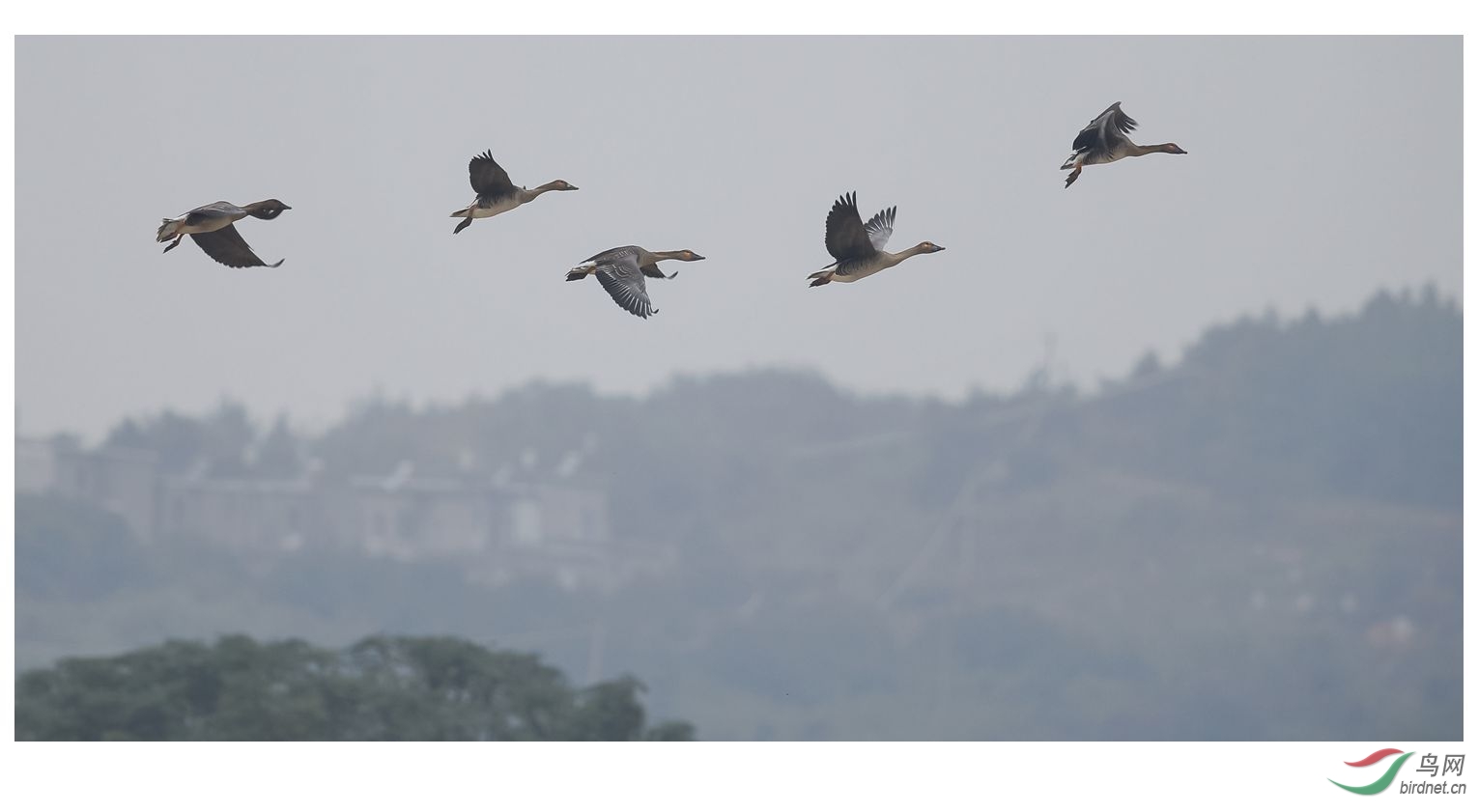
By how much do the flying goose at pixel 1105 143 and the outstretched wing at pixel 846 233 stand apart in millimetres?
2109

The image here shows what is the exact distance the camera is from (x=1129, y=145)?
68.0 ft

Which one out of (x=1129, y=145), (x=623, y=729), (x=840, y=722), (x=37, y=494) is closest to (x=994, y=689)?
(x=840, y=722)

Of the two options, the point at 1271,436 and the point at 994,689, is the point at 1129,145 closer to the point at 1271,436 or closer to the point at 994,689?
the point at 994,689

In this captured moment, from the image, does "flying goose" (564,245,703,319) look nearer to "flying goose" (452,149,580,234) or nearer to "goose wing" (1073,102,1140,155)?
"flying goose" (452,149,580,234)

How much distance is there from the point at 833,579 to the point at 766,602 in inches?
166

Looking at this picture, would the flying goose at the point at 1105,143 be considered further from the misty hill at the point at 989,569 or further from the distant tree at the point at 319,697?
the misty hill at the point at 989,569

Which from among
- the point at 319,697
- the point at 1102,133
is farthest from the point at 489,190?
the point at 319,697

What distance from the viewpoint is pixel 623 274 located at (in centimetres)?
2139

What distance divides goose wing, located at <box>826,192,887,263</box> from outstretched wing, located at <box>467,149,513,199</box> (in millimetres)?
3043

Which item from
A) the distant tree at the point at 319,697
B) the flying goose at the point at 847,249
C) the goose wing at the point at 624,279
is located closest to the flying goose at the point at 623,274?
the goose wing at the point at 624,279

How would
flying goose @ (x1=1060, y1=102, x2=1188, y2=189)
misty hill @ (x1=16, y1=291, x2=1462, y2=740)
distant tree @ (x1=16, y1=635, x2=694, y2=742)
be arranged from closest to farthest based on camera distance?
flying goose @ (x1=1060, y1=102, x2=1188, y2=189) < distant tree @ (x1=16, y1=635, x2=694, y2=742) < misty hill @ (x1=16, y1=291, x2=1462, y2=740)

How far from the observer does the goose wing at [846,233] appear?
2159 centimetres

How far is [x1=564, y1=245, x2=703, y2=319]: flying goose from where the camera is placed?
68.0ft

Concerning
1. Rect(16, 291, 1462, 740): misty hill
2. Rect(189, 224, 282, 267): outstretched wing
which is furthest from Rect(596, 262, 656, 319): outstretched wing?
Rect(16, 291, 1462, 740): misty hill
